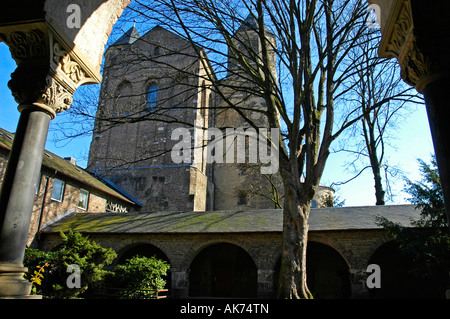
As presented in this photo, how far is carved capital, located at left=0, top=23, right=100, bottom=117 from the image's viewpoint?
3453 millimetres

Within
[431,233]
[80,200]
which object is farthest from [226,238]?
[80,200]

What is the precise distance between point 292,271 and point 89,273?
7033 millimetres

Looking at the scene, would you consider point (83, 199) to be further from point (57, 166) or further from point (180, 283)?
point (180, 283)


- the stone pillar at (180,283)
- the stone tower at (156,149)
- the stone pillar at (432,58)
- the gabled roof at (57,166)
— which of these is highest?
the stone tower at (156,149)

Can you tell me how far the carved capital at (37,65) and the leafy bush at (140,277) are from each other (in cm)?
920

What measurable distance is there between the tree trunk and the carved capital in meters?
6.08

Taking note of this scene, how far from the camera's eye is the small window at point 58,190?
52.6 feet

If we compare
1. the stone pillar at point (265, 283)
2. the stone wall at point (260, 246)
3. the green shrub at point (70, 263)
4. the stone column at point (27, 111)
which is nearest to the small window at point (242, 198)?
the stone wall at point (260, 246)

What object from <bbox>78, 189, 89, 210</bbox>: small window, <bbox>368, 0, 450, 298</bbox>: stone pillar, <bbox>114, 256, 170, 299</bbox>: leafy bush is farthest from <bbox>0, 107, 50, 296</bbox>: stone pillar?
<bbox>78, 189, 89, 210</bbox>: small window

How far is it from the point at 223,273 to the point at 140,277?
6.03 metres

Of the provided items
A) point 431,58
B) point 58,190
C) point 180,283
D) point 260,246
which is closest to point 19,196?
point 431,58

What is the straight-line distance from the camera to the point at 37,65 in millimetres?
3537

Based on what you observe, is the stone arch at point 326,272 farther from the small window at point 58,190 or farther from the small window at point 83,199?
the small window at point 58,190
